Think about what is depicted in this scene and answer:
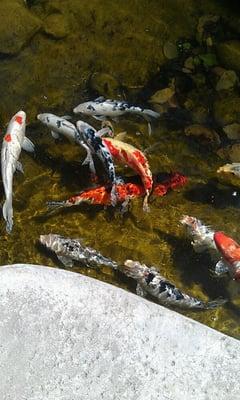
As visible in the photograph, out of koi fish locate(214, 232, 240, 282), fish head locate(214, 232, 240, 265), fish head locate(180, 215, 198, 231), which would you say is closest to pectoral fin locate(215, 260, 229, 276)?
koi fish locate(214, 232, 240, 282)

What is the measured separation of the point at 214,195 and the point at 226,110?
1.34 metres

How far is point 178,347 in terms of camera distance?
13.0 ft

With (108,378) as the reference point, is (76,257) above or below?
below

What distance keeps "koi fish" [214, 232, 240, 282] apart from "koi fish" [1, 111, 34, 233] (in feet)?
6.54

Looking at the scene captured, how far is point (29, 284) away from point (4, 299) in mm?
209

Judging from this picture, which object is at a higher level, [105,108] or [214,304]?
[105,108]

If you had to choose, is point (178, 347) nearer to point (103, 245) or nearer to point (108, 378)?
point (108, 378)

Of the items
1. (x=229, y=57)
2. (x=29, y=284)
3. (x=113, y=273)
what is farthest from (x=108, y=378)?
(x=229, y=57)

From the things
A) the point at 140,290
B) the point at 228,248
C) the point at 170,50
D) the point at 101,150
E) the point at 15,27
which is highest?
the point at 15,27

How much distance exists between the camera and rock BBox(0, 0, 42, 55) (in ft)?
24.5

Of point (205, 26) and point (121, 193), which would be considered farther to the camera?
point (205, 26)

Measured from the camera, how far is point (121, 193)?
577 centimetres

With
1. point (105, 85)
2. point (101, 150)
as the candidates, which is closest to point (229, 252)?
point (101, 150)

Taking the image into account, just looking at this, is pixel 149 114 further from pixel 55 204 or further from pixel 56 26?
pixel 56 26
